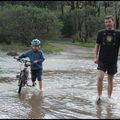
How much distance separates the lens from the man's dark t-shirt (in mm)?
10703

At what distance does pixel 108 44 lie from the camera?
10734 mm

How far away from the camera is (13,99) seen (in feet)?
37.9

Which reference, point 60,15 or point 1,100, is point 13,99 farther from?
point 60,15

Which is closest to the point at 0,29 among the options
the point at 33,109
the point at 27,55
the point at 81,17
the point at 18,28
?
the point at 18,28

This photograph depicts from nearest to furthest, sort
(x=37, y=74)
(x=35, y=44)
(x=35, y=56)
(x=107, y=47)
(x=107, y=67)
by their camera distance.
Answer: (x=107, y=47)
(x=107, y=67)
(x=35, y=44)
(x=35, y=56)
(x=37, y=74)

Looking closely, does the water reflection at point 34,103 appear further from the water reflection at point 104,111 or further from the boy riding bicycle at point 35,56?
the water reflection at point 104,111

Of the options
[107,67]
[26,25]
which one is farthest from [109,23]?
[26,25]

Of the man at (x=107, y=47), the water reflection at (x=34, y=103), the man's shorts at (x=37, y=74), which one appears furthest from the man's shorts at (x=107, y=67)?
the man's shorts at (x=37, y=74)

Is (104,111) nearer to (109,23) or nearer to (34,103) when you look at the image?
(34,103)

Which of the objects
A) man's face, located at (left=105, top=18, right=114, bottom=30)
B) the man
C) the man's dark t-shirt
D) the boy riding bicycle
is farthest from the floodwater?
man's face, located at (left=105, top=18, right=114, bottom=30)

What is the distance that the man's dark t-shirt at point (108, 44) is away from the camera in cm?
1070

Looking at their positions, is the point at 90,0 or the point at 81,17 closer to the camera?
the point at 81,17

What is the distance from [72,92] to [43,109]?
Answer: 10.6 feet

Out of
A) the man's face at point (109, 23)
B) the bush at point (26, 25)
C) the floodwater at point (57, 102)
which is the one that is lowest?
the bush at point (26, 25)
